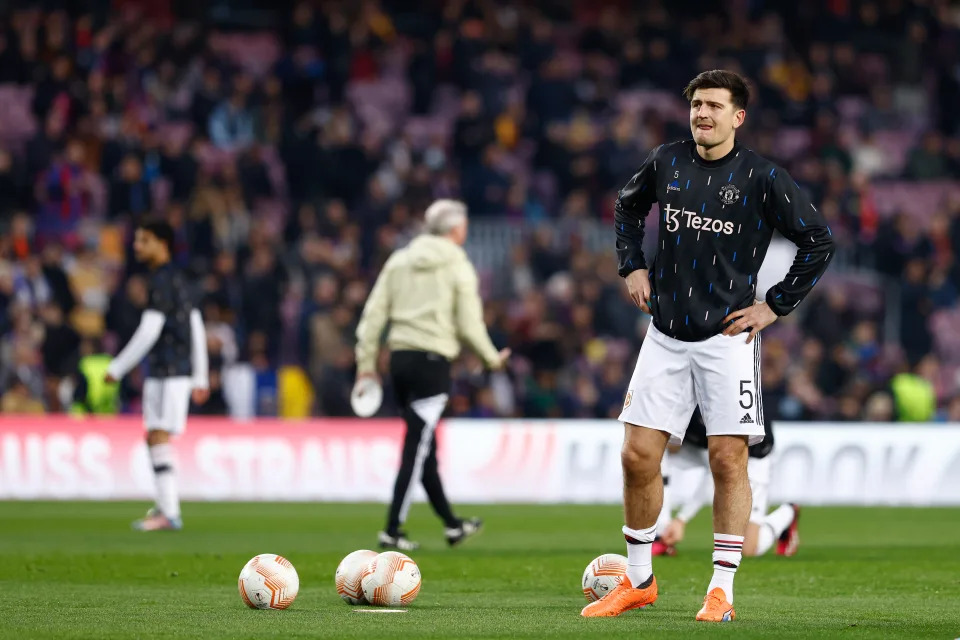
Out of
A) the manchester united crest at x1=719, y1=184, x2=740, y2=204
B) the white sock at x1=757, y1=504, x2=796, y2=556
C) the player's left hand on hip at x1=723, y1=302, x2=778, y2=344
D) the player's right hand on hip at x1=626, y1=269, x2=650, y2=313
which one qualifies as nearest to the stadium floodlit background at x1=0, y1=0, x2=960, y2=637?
the white sock at x1=757, y1=504, x2=796, y2=556

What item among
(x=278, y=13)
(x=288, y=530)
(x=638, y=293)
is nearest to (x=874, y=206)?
(x=278, y=13)

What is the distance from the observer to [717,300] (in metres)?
7.69

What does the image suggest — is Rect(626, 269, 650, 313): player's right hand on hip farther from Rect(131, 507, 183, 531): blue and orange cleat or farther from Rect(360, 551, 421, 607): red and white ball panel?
Rect(131, 507, 183, 531): blue and orange cleat

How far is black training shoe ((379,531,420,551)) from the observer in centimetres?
1202

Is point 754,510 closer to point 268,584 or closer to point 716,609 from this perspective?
point 716,609

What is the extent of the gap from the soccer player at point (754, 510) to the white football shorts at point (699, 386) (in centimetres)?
336

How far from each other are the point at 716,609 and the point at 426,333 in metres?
5.15

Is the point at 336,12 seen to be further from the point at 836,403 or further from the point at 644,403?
the point at 644,403

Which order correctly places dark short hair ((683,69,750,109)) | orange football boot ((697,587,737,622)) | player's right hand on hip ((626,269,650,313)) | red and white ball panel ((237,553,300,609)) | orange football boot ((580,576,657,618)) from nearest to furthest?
orange football boot ((697,587,737,622)) < dark short hair ((683,69,750,109)) < orange football boot ((580,576,657,618)) < player's right hand on hip ((626,269,650,313)) < red and white ball panel ((237,553,300,609))

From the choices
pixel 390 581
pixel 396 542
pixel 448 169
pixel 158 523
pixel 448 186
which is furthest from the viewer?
pixel 448 169

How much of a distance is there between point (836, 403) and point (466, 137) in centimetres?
694

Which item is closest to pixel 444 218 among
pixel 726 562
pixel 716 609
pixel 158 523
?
pixel 158 523

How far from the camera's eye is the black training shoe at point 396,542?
12.0m

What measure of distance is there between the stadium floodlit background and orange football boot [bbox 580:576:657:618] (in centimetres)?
721
